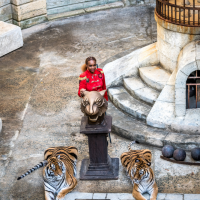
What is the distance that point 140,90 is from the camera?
8.79m

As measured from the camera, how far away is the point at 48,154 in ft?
23.5

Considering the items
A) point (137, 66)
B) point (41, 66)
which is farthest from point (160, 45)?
point (41, 66)

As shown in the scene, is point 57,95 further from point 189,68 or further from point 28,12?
Result: point 28,12

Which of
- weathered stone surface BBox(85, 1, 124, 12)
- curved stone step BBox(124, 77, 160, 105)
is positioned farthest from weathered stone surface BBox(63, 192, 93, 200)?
weathered stone surface BBox(85, 1, 124, 12)

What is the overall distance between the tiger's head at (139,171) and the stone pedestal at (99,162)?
2.51ft

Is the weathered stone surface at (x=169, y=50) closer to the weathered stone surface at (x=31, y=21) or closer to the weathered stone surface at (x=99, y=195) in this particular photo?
the weathered stone surface at (x=99, y=195)

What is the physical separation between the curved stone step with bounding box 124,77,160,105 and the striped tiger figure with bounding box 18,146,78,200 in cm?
213

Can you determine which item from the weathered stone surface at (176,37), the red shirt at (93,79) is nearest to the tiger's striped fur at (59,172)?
the red shirt at (93,79)

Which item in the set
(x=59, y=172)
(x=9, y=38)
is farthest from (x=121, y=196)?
(x=9, y=38)

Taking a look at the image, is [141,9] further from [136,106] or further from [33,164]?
[33,164]

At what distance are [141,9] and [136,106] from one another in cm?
738

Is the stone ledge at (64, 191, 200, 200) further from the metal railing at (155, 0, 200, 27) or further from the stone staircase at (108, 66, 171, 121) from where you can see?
the metal railing at (155, 0, 200, 27)

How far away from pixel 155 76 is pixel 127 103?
→ 0.87 meters

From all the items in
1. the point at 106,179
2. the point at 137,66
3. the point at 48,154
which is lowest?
the point at 106,179
